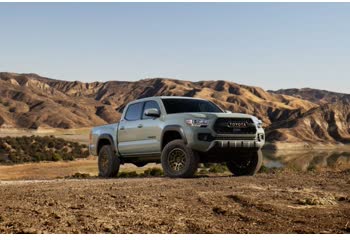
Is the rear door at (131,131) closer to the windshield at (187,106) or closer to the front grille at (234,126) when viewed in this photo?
the windshield at (187,106)

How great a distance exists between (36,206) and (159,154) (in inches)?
228

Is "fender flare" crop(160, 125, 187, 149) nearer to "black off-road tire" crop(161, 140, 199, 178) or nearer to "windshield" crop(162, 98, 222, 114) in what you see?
"black off-road tire" crop(161, 140, 199, 178)

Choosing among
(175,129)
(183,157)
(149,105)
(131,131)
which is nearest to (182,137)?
(175,129)

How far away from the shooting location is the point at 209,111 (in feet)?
48.2

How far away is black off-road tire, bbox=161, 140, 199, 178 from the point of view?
42.6 ft

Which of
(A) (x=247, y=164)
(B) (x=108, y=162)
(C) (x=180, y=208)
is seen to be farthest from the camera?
(B) (x=108, y=162)

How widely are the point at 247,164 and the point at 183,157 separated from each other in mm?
2259

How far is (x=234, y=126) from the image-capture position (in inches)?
528

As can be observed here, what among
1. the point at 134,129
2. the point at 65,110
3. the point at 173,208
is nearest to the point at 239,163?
the point at 134,129

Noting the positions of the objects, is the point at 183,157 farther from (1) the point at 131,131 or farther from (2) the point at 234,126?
(1) the point at 131,131

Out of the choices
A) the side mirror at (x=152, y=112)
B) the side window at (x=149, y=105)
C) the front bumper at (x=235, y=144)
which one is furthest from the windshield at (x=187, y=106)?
the front bumper at (x=235, y=144)

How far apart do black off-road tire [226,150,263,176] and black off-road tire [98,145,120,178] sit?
308 centimetres

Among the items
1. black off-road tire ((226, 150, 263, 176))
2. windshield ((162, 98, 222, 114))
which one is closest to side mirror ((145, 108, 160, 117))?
windshield ((162, 98, 222, 114))
